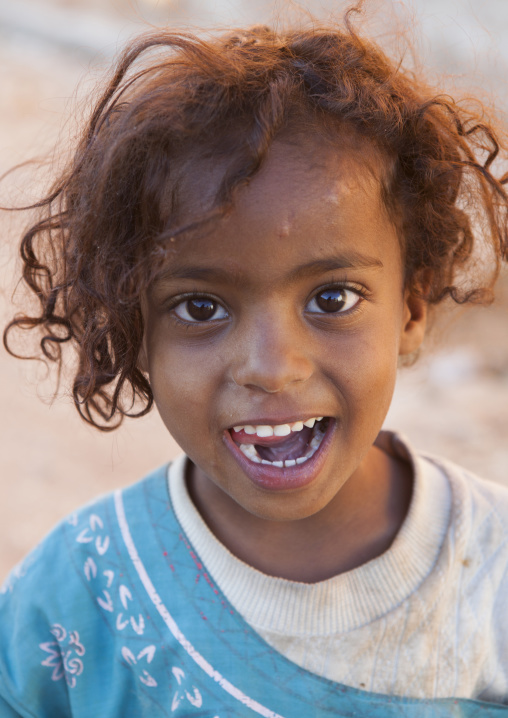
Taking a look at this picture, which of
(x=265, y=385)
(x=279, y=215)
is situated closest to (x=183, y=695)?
(x=265, y=385)

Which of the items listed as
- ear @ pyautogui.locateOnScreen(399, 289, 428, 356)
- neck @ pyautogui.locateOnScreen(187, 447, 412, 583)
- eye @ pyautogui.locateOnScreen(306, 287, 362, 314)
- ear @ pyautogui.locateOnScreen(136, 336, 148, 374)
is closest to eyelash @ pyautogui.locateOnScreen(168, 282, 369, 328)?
eye @ pyautogui.locateOnScreen(306, 287, 362, 314)

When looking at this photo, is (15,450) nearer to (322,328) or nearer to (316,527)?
(316,527)

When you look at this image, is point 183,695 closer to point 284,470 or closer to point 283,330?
point 284,470

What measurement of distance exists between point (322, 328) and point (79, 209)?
17.0 inches

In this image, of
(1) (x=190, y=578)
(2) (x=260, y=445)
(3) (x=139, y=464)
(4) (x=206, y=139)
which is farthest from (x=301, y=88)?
(3) (x=139, y=464)

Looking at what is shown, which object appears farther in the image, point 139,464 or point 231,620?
point 139,464

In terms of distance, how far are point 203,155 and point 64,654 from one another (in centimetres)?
90

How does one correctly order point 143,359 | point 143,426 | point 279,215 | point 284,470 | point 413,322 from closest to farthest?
1. point 279,215
2. point 284,470
3. point 143,359
4. point 413,322
5. point 143,426

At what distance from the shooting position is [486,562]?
4.32ft

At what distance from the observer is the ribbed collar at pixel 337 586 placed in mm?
1271

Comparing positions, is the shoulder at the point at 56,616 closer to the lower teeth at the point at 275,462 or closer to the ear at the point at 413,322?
the lower teeth at the point at 275,462

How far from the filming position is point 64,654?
1.34 m

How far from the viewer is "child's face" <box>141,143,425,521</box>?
1.04 meters

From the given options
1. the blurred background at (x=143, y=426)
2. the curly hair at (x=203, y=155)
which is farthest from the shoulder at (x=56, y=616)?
the blurred background at (x=143, y=426)
